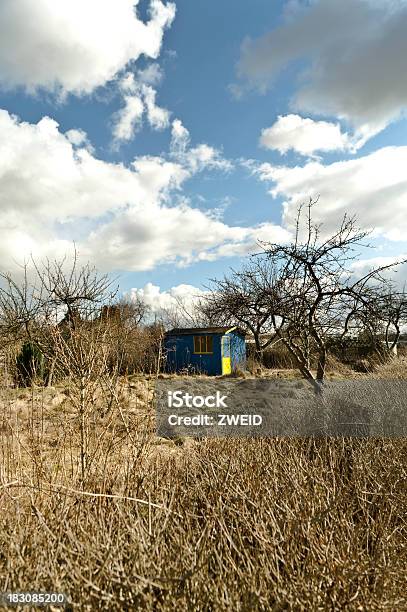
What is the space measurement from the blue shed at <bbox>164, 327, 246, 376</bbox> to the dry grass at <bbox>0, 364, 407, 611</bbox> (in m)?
14.1

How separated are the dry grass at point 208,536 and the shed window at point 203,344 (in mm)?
14339

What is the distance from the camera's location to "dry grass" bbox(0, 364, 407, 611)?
1.80 meters

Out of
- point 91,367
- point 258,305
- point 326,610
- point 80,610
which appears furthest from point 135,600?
point 258,305

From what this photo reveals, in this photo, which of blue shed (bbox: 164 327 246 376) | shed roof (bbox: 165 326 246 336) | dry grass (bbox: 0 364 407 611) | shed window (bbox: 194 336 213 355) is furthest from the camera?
shed window (bbox: 194 336 213 355)

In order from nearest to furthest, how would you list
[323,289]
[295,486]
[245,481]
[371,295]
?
[295,486] → [245,481] → [371,295] → [323,289]

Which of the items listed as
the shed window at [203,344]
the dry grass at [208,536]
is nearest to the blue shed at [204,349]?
the shed window at [203,344]

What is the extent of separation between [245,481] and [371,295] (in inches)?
86.8

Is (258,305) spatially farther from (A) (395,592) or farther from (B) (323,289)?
(A) (395,592)

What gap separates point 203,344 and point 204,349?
0.74 ft

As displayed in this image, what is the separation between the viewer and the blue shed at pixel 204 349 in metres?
18.4

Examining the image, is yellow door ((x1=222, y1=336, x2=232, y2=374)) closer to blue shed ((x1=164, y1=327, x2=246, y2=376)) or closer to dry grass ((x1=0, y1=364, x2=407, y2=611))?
blue shed ((x1=164, y1=327, x2=246, y2=376))

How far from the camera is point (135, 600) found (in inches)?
71.9

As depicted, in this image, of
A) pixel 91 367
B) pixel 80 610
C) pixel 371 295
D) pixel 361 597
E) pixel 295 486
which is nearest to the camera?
pixel 80 610

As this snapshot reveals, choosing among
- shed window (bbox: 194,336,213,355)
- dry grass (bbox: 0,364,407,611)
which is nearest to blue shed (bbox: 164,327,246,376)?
shed window (bbox: 194,336,213,355)
